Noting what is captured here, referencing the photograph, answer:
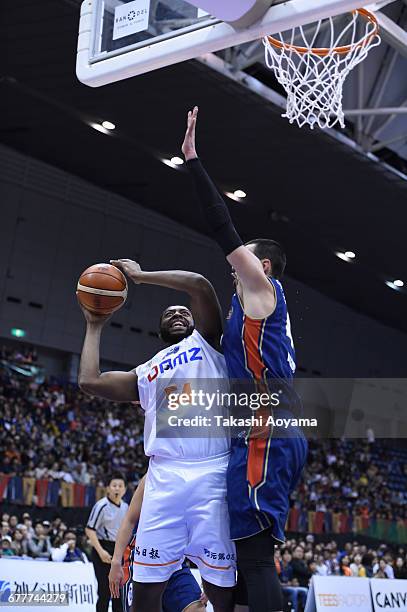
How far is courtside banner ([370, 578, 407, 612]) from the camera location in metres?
11.4

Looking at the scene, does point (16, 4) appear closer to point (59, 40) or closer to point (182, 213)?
point (59, 40)

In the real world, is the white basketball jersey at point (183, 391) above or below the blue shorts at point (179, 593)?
above

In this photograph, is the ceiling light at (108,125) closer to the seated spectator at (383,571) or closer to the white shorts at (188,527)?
the seated spectator at (383,571)

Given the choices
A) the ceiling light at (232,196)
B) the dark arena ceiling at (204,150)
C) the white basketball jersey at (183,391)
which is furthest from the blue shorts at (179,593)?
the ceiling light at (232,196)

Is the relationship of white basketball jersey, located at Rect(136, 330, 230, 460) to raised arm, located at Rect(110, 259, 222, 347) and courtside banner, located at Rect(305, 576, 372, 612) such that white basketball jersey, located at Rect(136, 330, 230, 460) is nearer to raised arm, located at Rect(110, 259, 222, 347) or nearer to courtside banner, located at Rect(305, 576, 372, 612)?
raised arm, located at Rect(110, 259, 222, 347)

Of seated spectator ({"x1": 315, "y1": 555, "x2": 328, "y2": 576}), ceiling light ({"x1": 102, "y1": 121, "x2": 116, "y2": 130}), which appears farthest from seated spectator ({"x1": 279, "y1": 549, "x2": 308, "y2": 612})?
ceiling light ({"x1": 102, "y1": 121, "x2": 116, "y2": 130})

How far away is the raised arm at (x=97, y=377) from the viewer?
13.0ft

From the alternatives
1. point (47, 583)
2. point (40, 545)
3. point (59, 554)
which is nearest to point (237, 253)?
point (47, 583)

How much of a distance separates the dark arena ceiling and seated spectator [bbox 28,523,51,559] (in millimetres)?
8111

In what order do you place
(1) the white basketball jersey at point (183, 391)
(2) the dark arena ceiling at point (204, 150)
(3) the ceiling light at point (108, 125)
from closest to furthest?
(1) the white basketball jersey at point (183, 391) < (2) the dark arena ceiling at point (204, 150) < (3) the ceiling light at point (108, 125)

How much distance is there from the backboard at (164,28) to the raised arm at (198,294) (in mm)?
1656

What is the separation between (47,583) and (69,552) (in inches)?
143

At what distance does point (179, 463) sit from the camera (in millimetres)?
3834

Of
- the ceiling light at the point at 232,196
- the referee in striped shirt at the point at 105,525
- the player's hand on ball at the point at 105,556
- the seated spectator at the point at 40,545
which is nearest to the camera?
the player's hand on ball at the point at 105,556
